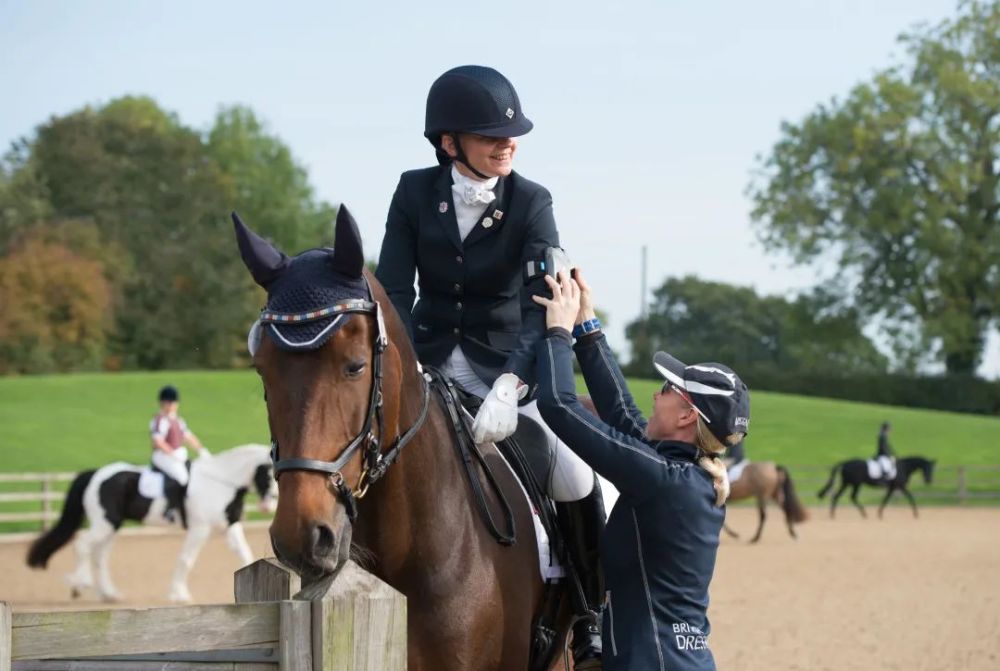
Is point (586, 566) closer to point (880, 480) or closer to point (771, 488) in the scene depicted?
point (771, 488)

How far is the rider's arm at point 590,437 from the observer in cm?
367

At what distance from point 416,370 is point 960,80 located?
49209 millimetres

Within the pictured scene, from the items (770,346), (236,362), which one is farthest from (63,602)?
(770,346)

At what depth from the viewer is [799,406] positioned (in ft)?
163

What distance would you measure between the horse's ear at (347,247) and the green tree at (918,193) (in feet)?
157

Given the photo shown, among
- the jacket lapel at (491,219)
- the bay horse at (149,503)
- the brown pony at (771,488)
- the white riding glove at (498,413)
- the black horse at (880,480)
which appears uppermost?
the jacket lapel at (491,219)

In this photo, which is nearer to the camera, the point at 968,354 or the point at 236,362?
the point at 968,354

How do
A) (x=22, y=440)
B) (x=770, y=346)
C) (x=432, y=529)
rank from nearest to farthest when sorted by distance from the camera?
(x=432, y=529) → (x=22, y=440) → (x=770, y=346)

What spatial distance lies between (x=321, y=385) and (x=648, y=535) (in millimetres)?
1164

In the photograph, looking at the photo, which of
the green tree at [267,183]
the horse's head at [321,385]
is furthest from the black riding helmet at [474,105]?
the green tree at [267,183]

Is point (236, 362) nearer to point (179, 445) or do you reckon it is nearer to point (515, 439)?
point (179, 445)

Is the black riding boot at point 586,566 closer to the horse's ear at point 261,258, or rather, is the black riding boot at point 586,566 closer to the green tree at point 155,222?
the horse's ear at point 261,258

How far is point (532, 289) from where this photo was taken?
4125 millimetres

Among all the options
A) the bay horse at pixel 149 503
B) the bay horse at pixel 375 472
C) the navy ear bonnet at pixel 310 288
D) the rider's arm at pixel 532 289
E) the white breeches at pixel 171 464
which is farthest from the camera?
the white breeches at pixel 171 464
